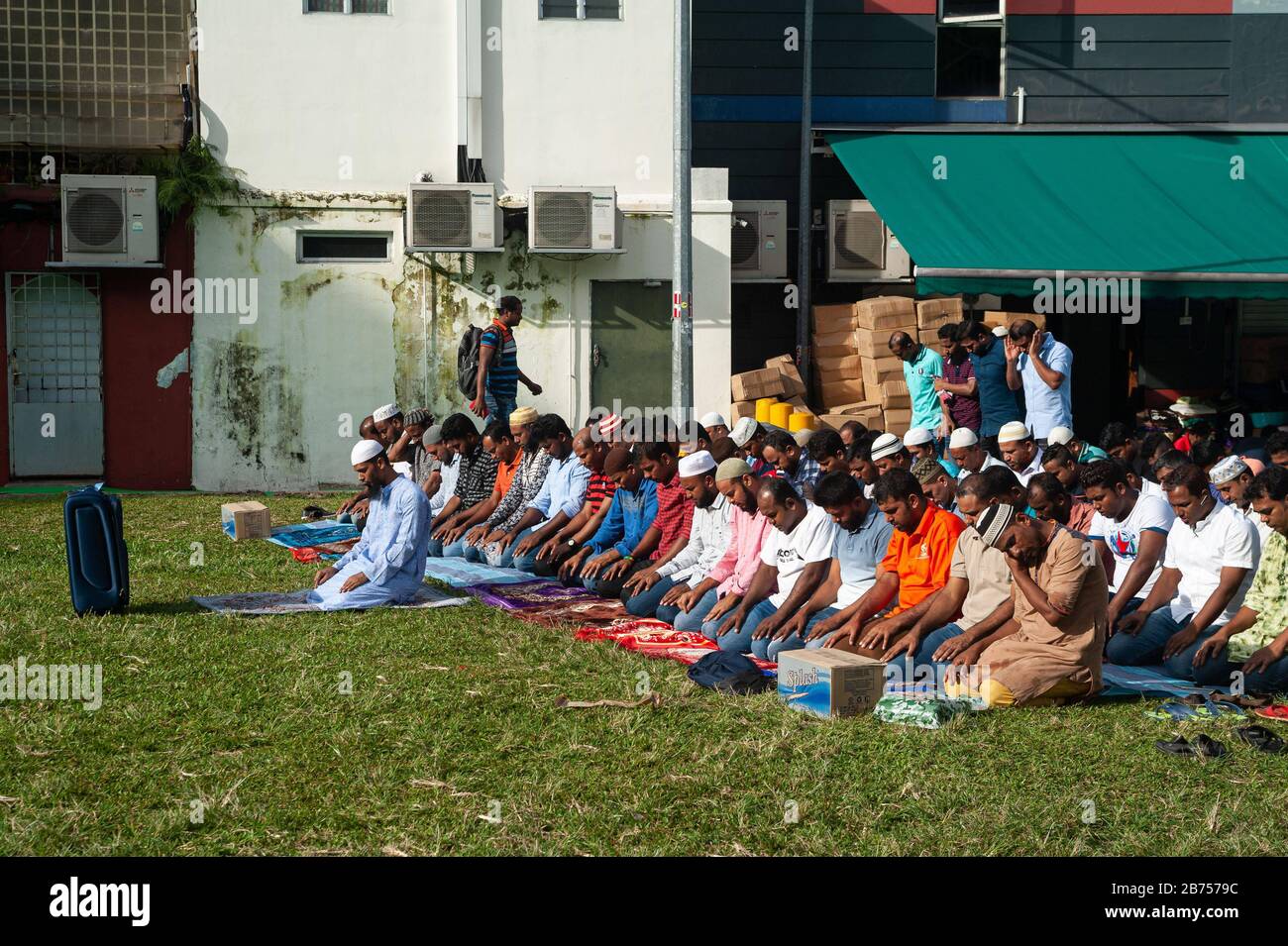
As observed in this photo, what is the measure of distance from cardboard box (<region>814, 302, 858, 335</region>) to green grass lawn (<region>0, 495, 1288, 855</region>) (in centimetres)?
958

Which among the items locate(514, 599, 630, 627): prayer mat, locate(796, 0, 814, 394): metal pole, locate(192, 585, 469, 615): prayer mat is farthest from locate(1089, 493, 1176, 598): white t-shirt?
locate(796, 0, 814, 394): metal pole

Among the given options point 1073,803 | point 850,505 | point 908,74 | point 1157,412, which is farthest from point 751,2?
point 1073,803

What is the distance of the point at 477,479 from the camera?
45.2 ft

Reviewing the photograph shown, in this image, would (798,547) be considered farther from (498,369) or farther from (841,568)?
(498,369)

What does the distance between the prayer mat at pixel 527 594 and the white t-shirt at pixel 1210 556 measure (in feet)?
13.6

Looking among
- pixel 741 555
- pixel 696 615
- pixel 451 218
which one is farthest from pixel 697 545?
pixel 451 218

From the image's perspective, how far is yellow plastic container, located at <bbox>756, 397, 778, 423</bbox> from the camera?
17.0 meters

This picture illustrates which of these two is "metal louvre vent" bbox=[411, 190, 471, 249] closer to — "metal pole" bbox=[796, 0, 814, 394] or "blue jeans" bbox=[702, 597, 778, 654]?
"metal pole" bbox=[796, 0, 814, 394]

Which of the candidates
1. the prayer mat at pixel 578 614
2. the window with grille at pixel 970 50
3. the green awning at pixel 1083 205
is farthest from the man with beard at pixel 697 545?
the window with grille at pixel 970 50

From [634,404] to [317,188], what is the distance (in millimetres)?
4630

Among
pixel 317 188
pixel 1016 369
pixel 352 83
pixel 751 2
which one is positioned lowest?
pixel 1016 369

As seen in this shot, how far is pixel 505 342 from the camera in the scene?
14.9 m

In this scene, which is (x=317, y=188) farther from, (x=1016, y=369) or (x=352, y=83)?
(x=1016, y=369)

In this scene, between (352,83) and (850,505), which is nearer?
(850,505)
